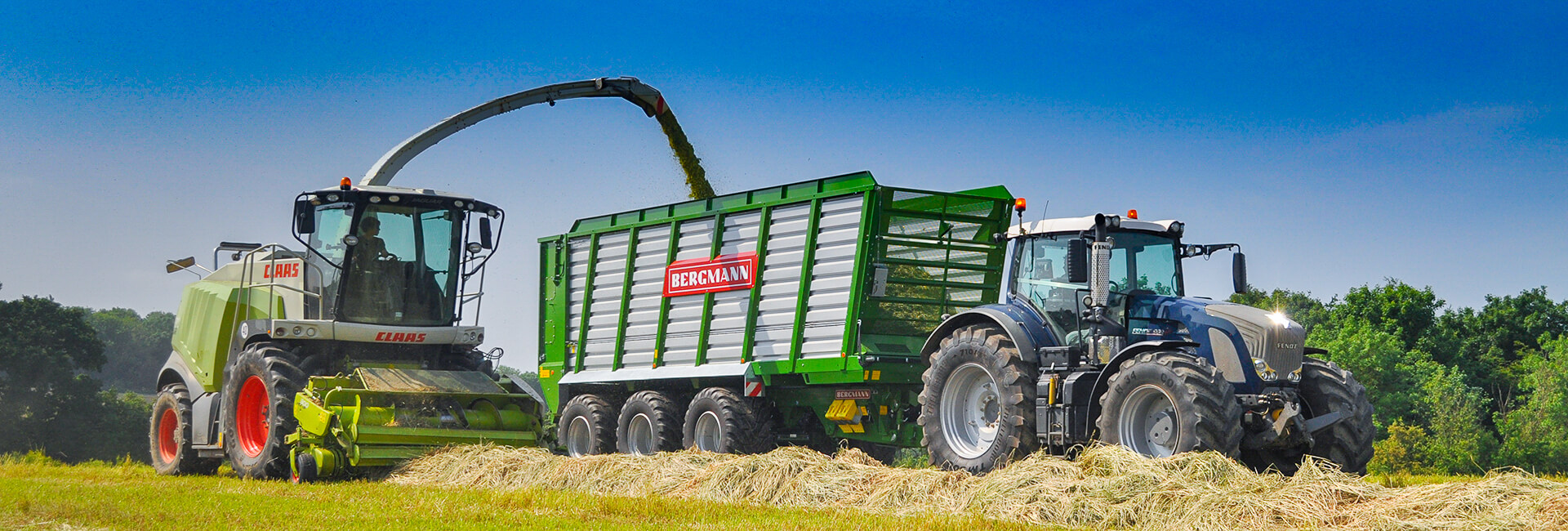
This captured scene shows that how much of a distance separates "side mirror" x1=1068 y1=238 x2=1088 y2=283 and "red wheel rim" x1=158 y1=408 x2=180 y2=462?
10.2 metres

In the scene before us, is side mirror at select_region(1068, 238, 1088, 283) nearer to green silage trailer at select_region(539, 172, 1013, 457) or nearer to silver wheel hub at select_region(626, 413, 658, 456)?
green silage trailer at select_region(539, 172, 1013, 457)

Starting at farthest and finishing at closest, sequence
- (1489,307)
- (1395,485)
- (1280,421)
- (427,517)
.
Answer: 1. (1489,307)
2. (1395,485)
3. (1280,421)
4. (427,517)

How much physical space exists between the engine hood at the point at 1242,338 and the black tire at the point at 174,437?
33.1ft

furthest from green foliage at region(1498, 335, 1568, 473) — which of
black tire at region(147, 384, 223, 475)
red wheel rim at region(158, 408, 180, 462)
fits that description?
red wheel rim at region(158, 408, 180, 462)

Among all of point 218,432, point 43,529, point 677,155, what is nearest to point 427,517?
point 43,529

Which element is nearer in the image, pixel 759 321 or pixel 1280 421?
pixel 1280 421

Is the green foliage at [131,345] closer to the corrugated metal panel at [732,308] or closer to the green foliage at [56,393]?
the green foliage at [56,393]

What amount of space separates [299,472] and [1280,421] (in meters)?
8.40

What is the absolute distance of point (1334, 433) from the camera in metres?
9.25

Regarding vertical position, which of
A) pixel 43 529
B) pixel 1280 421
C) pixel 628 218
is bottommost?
pixel 43 529

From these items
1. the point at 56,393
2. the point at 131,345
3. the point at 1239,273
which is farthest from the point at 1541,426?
the point at 131,345

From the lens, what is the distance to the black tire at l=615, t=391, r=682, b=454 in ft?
44.8

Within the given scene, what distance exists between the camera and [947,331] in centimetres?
1107

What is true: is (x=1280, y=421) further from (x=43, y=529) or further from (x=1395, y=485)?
(x=43, y=529)
